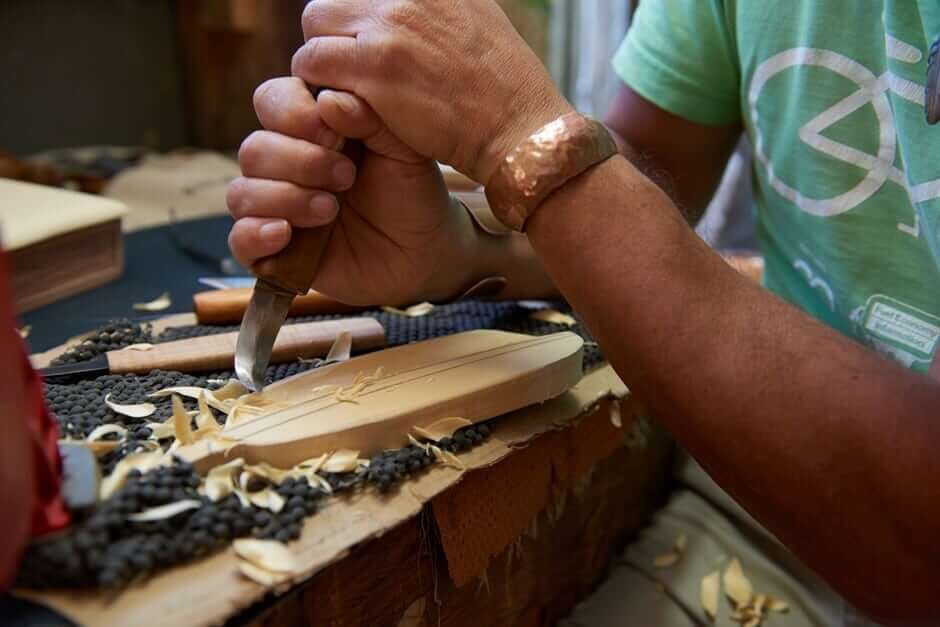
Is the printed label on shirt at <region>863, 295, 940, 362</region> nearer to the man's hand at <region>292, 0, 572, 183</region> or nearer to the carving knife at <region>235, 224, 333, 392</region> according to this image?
the man's hand at <region>292, 0, 572, 183</region>

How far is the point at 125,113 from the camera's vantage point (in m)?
1.97

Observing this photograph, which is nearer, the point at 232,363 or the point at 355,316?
the point at 232,363

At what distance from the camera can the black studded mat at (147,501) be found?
389 mm

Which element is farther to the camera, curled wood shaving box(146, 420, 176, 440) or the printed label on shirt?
the printed label on shirt

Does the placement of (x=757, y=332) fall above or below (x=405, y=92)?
below

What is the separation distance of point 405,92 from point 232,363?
27 cm

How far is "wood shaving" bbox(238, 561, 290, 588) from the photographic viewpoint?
412mm

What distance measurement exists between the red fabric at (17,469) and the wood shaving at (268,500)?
4.2 inches

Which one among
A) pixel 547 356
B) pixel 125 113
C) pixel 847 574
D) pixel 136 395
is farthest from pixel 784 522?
pixel 125 113

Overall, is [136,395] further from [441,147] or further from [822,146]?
[822,146]

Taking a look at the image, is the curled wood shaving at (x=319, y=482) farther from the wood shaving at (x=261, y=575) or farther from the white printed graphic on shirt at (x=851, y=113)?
the white printed graphic on shirt at (x=851, y=113)

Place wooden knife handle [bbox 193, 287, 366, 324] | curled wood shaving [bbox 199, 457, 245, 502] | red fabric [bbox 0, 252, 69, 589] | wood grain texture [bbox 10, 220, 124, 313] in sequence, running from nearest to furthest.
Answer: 1. red fabric [bbox 0, 252, 69, 589]
2. curled wood shaving [bbox 199, 457, 245, 502]
3. wooden knife handle [bbox 193, 287, 366, 324]
4. wood grain texture [bbox 10, 220, 124, 313]

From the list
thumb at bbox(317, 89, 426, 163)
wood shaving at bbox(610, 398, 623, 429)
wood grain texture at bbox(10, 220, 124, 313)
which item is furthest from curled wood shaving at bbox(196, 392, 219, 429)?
wood grain texture at bbox(10, 220, 124, 313)

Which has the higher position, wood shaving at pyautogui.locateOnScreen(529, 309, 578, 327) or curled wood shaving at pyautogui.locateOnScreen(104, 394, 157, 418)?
curled wood shaving at pyautogui.locateOnScreen(104, 394, 157, 418)
